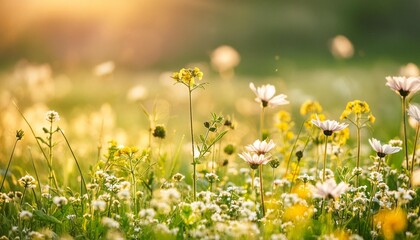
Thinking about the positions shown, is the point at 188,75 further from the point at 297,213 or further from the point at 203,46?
the point at 203,46

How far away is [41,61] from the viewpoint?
15070 millimetres

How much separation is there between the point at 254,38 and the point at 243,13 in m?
2.40

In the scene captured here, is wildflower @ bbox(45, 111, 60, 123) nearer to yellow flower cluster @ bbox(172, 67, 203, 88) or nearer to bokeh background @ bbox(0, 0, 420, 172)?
yellow flower cluster @ bbox(172, 67, 203, 88)

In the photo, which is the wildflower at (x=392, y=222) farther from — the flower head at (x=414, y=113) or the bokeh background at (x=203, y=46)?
the bokeh background at (x=203, y=46)

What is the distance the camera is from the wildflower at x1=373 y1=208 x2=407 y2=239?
2871 millimetres

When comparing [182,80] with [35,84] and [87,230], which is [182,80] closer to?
[87,230]

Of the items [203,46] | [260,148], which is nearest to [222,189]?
[260,148]

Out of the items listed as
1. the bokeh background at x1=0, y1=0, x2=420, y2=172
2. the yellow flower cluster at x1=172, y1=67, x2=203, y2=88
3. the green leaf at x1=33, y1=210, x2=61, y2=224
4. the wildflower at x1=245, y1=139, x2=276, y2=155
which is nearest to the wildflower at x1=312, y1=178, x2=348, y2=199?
the wildflower at x1=245, y1=139, x2=276, y2=155

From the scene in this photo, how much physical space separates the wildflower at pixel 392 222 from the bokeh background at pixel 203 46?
188 inches

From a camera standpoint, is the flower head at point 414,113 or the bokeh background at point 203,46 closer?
the flower head at point 414,113

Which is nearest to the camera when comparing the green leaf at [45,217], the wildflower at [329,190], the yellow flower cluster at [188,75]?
the wildflower at [329,190]

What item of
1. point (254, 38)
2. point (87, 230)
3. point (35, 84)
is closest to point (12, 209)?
point (87, 230)

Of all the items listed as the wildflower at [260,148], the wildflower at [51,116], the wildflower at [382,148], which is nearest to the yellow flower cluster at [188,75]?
the wildflower at [260,148]

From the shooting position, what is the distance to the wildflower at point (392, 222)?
2.87 m
